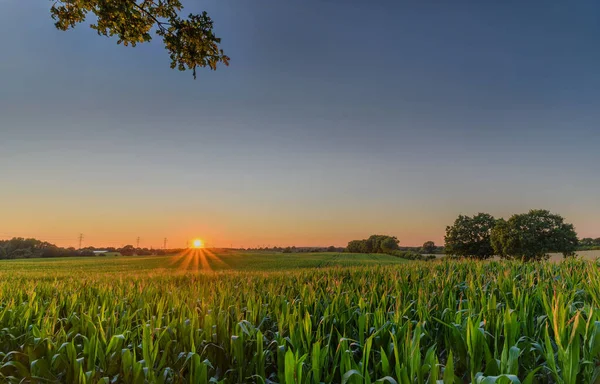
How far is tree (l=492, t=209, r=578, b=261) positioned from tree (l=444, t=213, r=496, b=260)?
895cm

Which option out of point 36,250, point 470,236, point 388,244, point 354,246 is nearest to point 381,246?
point 388,244

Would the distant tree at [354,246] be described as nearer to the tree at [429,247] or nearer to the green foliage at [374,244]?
the green foliage at [374,244]

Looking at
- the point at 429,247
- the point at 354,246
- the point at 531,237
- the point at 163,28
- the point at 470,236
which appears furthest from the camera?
the point at 354,246

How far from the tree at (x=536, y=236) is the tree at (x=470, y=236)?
8.95m

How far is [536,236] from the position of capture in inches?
2832

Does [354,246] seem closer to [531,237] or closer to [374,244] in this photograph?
[374,244]

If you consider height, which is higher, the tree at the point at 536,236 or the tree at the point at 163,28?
the tree at the point at 163,28

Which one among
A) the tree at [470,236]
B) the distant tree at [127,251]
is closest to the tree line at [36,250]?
the distant tree at [127,251]

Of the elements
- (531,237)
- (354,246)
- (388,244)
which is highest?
(531,237)

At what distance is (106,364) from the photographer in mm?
4008

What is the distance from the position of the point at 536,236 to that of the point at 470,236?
56.3 ft

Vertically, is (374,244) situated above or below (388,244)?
below

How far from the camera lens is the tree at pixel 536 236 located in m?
70.4

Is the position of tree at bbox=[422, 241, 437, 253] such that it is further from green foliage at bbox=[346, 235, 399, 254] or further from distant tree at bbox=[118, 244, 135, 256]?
distant tree at bbox=[118, 244, 135, 256]
